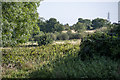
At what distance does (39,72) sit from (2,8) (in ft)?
13.8

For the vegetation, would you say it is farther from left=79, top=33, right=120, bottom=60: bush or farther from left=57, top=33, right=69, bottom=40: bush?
left=57, top=33, right=69, bottom=40: bush

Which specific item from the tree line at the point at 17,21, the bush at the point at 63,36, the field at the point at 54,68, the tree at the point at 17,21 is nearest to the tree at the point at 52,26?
the bush at the point at 63,36

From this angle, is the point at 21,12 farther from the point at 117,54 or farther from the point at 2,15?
the point at 117,54

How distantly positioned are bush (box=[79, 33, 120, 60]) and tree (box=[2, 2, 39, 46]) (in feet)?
12.2

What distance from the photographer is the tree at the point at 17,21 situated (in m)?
7.73

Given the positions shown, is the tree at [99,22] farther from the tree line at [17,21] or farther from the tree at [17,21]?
the tree at [17,21]

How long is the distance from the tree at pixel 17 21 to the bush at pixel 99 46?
372 centimetres

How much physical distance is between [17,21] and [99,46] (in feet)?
15.7

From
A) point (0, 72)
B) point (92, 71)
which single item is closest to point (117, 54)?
point (92, 71)

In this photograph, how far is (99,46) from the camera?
674 centimetres

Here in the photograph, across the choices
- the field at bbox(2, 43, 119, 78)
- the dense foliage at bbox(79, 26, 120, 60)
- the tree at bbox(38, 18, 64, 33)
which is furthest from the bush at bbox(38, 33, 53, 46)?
the dense foliage at bbox(79, 26, 120, 60)

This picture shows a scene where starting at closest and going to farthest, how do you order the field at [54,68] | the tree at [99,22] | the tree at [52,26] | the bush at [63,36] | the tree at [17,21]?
the field at [54,68], the tree at [17,21], the bush at [63,36], the tree at [99,22], the tree at [52,26]

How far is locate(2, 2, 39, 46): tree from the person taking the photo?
7.73 metres

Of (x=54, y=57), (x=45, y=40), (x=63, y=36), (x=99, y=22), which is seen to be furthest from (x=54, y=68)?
(x=99, y=22)
